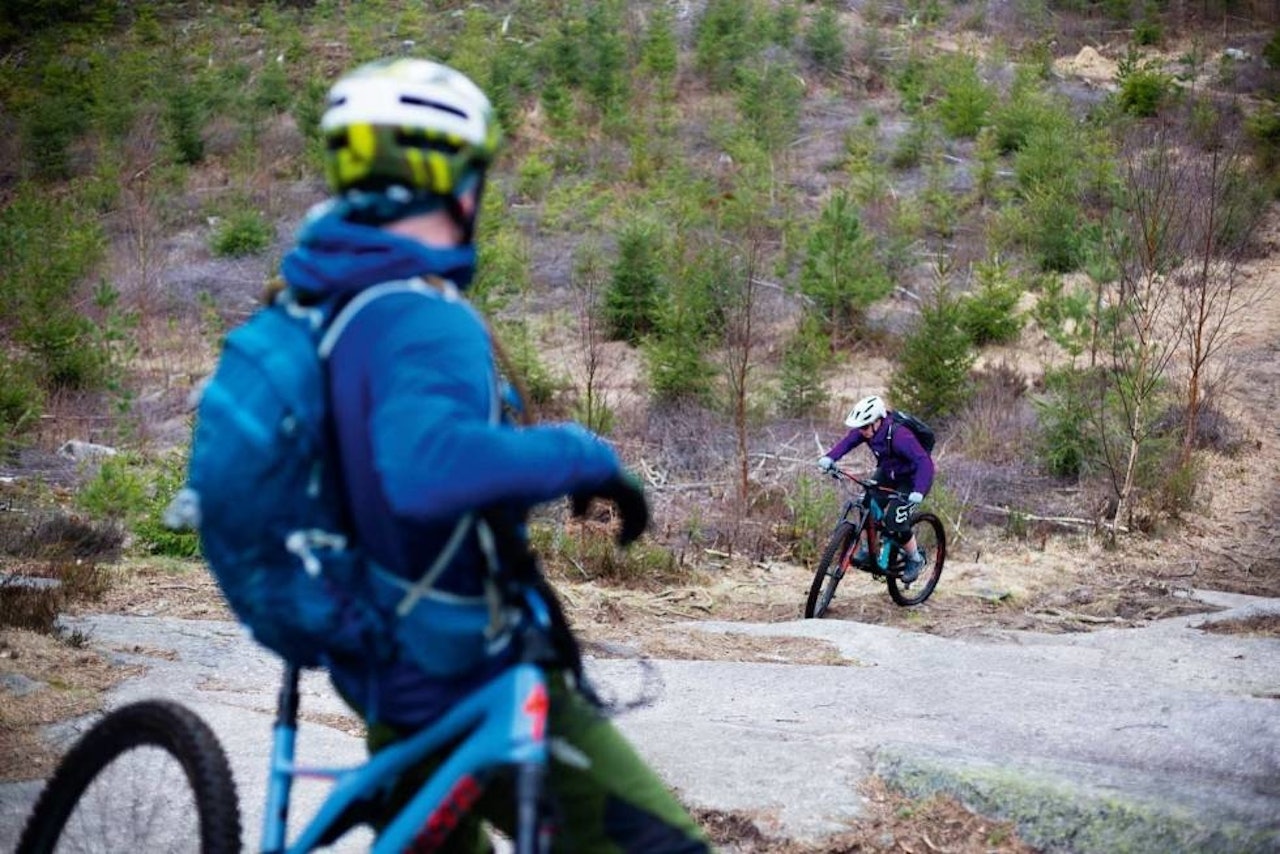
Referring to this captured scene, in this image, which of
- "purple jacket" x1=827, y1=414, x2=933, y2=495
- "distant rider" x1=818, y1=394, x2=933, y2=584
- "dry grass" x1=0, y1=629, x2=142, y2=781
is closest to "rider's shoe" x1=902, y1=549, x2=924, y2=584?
"distant rider" x1=818, y1=394, x2=933, y2=584

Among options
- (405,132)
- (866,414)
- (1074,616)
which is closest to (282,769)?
(405,132)

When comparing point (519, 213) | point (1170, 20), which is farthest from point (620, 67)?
point (1170, 20)

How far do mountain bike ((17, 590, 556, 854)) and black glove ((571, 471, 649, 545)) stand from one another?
20cm

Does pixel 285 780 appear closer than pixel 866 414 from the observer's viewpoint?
Yes

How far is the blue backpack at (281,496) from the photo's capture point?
2.29 m

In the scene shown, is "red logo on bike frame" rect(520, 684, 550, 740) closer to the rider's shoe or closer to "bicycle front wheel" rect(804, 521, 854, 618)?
"bicycle front wheel" rect(804, 521, 854, 618)

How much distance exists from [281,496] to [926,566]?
10704 millimetres

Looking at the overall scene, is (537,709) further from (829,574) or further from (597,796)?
(829,574)

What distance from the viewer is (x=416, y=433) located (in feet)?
7.27

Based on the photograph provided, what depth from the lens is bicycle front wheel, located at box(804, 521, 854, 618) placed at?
10680 millimetres

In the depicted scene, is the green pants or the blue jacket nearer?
the blue jacket

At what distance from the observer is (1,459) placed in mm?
13539

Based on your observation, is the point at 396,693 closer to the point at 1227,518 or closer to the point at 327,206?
the point at 327,206

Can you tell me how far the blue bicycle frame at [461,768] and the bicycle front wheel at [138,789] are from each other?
24 centimetres
